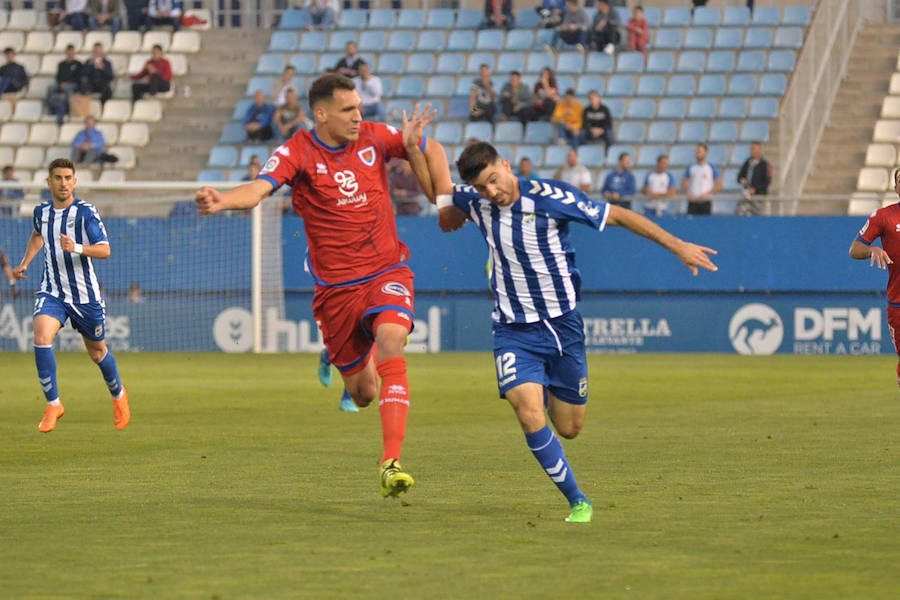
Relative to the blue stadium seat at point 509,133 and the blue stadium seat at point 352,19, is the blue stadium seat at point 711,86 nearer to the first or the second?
the blue stadium seat at point 509,133

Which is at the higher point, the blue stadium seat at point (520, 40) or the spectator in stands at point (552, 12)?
the spectator in stands at point (552, 12)

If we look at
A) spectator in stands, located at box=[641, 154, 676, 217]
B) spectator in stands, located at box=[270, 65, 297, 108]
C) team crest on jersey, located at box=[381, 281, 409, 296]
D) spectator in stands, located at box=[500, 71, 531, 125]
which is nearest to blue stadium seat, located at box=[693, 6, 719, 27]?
spectator in stands, located at box=[500, 71, 531, 125]

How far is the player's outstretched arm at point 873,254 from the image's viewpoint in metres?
11.8

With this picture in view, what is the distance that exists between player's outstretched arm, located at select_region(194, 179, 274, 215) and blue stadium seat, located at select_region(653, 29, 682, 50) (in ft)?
69.7

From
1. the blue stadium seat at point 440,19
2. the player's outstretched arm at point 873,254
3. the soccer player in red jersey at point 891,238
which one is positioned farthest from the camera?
the blue stadium seat at point 440,19

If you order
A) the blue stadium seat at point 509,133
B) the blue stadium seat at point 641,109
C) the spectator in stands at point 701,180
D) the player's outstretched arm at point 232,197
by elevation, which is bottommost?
the spectator in stands at point 701,180

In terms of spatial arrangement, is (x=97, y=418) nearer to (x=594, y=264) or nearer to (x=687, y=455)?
(x=687, y=455)

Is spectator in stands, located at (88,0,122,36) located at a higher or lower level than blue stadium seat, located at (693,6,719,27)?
lower

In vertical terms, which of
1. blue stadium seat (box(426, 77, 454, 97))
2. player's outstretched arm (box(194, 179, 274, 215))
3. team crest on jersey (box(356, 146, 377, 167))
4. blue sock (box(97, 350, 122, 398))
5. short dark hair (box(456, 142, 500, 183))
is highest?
short dark hair (box(456, 142, 500, 183))

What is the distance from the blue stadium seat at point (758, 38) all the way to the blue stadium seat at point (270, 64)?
8.68m

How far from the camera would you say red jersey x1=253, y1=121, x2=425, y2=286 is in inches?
351

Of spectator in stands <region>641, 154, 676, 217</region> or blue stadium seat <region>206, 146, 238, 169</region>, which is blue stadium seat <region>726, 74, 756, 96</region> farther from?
blue stadium seat <region>206, 146, 238, 169</region>

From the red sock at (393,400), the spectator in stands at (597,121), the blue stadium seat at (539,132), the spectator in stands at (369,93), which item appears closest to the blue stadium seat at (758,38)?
the spectator in stands at (597,121)

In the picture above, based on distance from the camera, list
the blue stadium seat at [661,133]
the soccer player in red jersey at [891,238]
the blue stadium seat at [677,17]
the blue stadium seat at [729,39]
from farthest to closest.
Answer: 1. the blue stadium seat at [677,17]
2. the blue stadium seat at [729,39]
3. the blue stadium seat at [661,133]
4. the soccer player in red jersey at [891,238]
